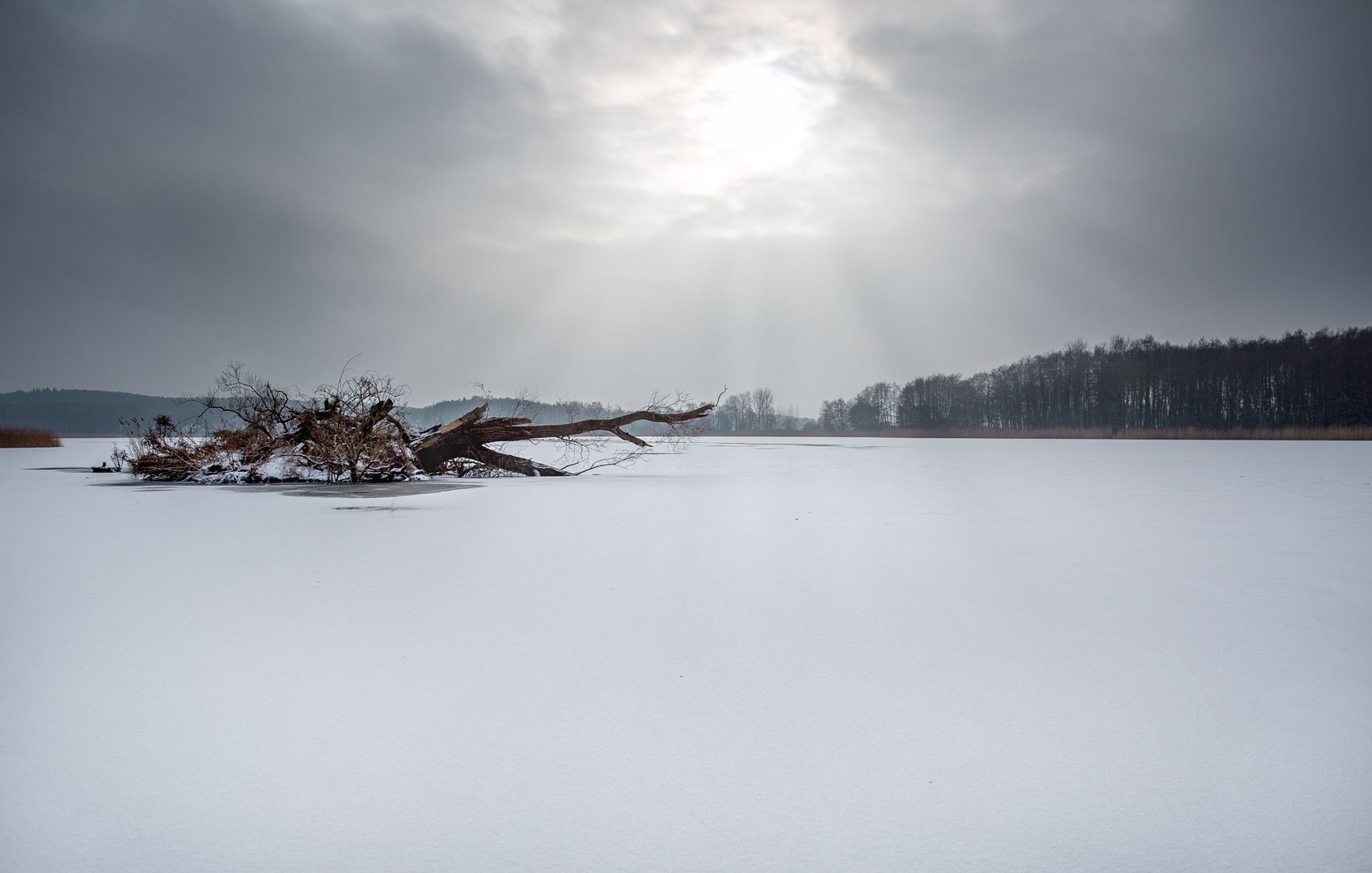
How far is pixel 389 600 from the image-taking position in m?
3.16

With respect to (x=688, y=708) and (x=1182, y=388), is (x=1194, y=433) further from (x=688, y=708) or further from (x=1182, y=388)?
(x=688, y=708)

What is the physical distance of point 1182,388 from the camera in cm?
5150

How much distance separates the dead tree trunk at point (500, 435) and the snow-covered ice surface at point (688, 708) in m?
6.29

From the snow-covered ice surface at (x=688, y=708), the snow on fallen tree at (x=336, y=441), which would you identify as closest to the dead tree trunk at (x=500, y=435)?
the snow on fallen tree at (x=336, y=441)

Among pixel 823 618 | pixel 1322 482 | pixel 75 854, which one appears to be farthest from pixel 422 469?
pixel 1322 482

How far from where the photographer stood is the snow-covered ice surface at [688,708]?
1.31 metres

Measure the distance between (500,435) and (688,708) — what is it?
9.59 meters

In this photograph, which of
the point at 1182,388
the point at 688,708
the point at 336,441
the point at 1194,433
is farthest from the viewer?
the point at 1182,388

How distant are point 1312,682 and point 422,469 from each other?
10282mm

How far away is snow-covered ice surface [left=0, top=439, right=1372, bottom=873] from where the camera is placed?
1310mm

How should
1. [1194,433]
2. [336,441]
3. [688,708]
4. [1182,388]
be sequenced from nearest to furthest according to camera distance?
[688,708]
[336,441]
[1194,433]
[1182,388]

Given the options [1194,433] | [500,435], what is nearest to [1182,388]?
[1194,433]

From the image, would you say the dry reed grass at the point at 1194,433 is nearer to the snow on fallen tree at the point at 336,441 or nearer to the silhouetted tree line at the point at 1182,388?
the silhouetted tree line at the point at 1182,388

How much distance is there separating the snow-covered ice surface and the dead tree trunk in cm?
629
